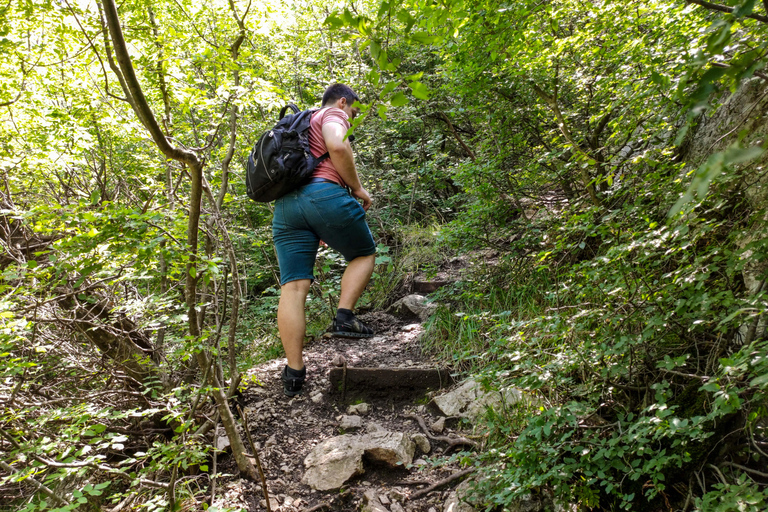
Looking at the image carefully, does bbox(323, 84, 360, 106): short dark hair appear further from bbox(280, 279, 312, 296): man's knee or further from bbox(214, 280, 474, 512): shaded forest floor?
bbox(214, 280, 474, 512): shaded forest floor

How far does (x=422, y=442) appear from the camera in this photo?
2.59m

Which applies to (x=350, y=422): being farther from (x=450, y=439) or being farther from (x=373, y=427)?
(x=450, y=439)

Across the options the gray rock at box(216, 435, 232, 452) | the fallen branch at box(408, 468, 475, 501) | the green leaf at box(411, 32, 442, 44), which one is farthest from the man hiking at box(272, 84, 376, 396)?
the green leaf at box(411, 32, 442, 44)

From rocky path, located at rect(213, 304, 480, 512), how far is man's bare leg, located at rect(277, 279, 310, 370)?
33 centimetres

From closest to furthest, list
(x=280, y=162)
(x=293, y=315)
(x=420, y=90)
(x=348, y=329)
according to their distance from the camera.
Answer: (x=420, y=90) → (x=280, y=162) → (x=293, y=315) → (x=348, y=329)

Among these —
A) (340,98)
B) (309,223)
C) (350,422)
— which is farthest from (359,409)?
(340,98)

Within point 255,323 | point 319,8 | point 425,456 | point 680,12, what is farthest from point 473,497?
point 319,8

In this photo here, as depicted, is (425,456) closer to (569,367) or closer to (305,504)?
(305,504)

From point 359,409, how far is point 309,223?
4.30ft

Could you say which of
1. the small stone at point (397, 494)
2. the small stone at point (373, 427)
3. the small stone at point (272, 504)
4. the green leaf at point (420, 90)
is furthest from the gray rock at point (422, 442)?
the green leaf at point (420, 90)

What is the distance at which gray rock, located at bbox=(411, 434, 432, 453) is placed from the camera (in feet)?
8.43

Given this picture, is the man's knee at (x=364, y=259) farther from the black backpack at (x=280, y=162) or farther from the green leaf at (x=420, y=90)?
the green leaf at (x=420, y=90)

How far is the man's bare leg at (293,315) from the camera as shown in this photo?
2.82m

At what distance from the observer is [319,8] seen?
7.16 meters
